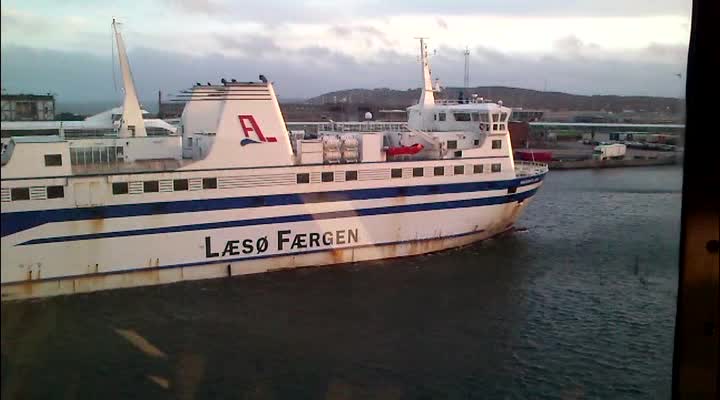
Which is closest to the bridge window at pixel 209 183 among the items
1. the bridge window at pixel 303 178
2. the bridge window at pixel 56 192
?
the bridge window at pixel 303 178

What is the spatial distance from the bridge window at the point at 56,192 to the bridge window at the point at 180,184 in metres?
0.99

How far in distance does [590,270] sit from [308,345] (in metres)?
3.54

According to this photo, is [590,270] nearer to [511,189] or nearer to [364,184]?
[511,189]

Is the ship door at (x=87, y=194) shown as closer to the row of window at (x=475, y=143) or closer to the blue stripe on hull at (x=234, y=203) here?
the blue stripe on hull at (x=234, y=203)

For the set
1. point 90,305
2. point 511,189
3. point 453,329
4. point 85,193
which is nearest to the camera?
point 453,329

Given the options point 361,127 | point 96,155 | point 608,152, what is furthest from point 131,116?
point 608,152

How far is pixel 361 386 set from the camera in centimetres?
352

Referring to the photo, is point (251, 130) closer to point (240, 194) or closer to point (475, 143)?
point (240, 194)

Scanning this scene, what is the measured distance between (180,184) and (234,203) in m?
0.57

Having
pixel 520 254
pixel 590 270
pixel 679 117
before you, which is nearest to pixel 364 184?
pixel 520 254

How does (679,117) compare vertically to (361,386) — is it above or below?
above

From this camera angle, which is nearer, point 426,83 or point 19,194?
point 19,194

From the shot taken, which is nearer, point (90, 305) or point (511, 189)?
point (90, 305)

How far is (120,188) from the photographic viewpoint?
5562mm
